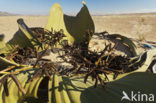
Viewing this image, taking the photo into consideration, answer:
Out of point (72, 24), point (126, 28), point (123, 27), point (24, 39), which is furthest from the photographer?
point (123, 27)

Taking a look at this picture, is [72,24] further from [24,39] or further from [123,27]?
[123,27]

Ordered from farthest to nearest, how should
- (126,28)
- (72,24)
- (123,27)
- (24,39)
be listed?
1. (123,27)
2. (126,28)
3. (72,24)
4. (24,39)

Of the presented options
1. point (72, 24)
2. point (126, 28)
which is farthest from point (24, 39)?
point (126, 28)

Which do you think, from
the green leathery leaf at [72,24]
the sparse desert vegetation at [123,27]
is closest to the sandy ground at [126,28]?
the sparse desert vegetation at [123,27]

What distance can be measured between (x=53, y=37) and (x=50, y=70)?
1.30 feet

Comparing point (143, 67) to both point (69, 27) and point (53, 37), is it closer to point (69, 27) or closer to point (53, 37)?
point (53, 37)

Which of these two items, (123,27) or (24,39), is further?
(123,27)

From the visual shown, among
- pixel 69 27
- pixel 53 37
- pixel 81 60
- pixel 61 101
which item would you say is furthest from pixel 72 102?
pixel 69 27

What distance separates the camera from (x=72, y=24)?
3.18 feet

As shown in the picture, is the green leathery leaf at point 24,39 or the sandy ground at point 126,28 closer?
the green leathery leaf at point 24,39

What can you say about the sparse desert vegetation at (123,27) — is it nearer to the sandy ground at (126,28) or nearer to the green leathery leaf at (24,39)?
the sandy ground at (126,28)

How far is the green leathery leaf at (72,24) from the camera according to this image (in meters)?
0.85

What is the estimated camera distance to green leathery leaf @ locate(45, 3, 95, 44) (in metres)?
0.85

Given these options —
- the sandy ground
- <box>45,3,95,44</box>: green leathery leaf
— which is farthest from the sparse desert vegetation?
<box>45,3,95,44</box>: green leathery leaf
